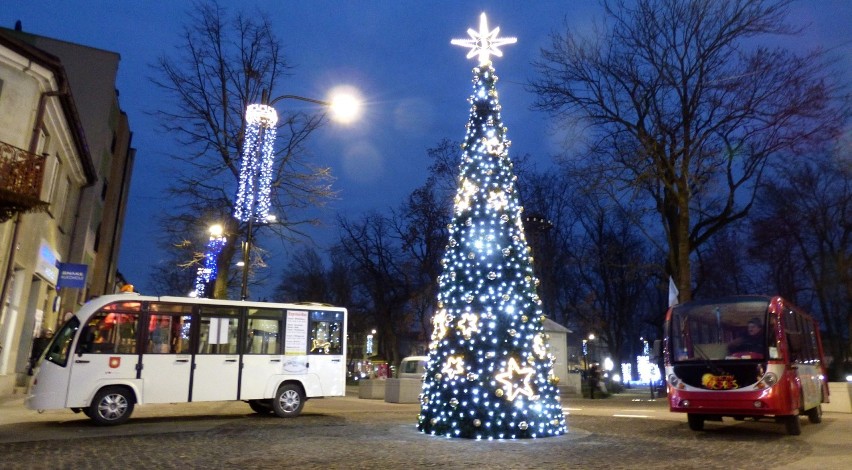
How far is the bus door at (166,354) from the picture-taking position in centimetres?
1305

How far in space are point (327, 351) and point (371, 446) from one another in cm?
648

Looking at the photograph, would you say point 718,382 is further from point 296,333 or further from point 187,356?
point 187,356

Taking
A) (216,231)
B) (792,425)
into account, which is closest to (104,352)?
(216,231)

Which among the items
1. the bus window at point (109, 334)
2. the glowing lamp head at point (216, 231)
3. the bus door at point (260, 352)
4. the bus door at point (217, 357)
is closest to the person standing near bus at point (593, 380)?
the glowing lamp head at point (216, 231)

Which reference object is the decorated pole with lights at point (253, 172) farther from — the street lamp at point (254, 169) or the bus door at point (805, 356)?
the bus door at point (805, 356)

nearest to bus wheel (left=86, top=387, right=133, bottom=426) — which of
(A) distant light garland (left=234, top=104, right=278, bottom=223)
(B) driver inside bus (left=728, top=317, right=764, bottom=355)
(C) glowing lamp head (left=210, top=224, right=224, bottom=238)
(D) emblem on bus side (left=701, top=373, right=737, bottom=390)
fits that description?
(A) distant light garland (left=234, top=104, right=278, bottom=223)

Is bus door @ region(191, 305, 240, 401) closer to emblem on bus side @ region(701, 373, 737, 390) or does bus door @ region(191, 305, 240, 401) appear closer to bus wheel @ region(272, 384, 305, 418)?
bus wheel @ region(272, 384, 305, 418)

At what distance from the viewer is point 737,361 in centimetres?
1173

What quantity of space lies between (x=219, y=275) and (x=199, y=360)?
9.01 metres

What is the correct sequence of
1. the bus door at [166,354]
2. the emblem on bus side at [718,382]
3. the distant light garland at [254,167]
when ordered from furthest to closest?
the distant light garland at [254,167] < the bus door at [166,354] < the emblem on bus side at [718,382]

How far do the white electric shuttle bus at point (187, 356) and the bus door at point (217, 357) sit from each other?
2 centimetres

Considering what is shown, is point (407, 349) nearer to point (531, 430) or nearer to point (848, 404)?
point (848, 404)

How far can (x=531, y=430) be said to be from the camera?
10.3 meters

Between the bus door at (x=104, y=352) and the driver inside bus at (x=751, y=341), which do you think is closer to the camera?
the driver inside bus at (x=751, y=341)
